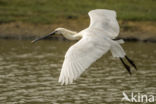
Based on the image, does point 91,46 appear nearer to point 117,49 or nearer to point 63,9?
point 117,49

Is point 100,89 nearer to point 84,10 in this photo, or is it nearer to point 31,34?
point 31,34

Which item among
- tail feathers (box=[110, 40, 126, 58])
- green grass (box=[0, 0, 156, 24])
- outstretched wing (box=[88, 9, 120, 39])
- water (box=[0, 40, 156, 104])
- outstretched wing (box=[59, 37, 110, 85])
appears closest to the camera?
outstretched wing (box=[59, 37, 110, 85])

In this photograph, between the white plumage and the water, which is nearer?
the white plumage

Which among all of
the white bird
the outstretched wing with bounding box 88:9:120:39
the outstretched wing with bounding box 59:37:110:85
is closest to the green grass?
the outstretched wing with bounding box 88:9:120:39

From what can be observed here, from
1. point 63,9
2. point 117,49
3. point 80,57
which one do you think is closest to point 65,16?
point 63,9

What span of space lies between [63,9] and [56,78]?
1021 centimetres

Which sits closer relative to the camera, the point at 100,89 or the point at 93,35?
the point at 93,35

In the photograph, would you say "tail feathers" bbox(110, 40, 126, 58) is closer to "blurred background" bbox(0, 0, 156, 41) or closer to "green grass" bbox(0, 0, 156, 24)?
"blurred background" bbox(0, 0, 156, 41)

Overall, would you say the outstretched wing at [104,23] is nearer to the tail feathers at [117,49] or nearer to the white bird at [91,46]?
the white bird at [91,46]

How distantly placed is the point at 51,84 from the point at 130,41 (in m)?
8.64

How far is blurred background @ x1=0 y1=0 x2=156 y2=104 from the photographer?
39.4 ft

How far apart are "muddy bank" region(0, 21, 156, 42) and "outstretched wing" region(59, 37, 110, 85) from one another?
12181 mm

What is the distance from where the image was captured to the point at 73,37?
10.4 m

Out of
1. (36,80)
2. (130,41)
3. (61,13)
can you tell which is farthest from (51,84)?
(61,13)
